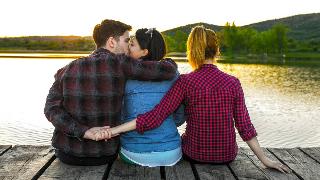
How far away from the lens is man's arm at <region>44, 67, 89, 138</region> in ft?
11.8

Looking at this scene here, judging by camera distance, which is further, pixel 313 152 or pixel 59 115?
pixel 313 152

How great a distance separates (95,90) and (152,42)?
622 mm

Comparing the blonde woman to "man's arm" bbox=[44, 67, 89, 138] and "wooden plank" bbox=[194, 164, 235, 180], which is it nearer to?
"wooden plank" bbox=[194, 164, 235, 180]

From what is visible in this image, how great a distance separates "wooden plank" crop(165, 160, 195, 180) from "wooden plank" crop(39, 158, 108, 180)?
21.3 inches

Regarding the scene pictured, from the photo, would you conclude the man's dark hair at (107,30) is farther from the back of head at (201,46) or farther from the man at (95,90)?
the back of head at (201,46)

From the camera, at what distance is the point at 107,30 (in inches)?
150

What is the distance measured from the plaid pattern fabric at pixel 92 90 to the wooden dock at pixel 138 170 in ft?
0.78

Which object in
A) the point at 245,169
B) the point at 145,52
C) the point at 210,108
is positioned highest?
the point at 145,52

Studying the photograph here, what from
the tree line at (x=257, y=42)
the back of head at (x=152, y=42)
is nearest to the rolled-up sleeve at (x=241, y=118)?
the back of head at (x=152, y=42)

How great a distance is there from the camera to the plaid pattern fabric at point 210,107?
384cm

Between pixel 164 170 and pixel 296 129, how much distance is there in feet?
35.6

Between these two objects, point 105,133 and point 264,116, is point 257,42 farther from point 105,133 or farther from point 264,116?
point 105,133

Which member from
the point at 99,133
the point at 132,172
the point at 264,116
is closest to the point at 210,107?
the point at 132,172

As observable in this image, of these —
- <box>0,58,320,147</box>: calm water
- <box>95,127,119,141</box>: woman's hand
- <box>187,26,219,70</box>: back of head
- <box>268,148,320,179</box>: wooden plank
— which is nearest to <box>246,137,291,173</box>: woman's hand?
<box>268,148,320,179</box>: wooden plank
